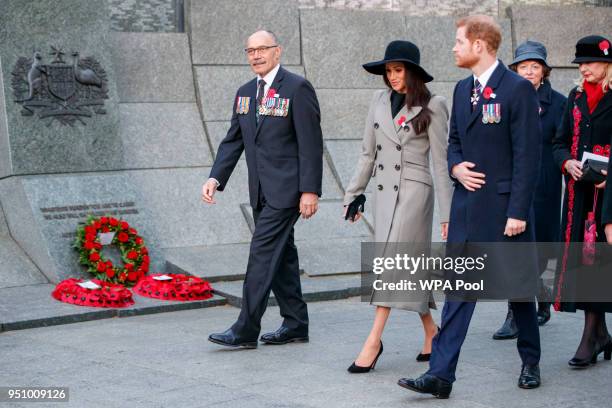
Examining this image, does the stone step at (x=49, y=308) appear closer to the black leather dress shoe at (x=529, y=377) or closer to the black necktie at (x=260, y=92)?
the black necktie at (x=260, y=92)

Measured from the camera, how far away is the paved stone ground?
5.05m

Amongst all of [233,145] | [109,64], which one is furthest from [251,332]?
[109,64]

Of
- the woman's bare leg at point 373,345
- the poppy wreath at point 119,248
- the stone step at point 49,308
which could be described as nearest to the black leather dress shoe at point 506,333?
the woman's bare leg at point 373,345

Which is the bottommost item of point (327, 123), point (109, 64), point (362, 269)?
point (362, 269)

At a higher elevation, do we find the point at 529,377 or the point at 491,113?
the point at 491,113

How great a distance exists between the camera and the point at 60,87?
8930 millimetres

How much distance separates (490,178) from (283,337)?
1.97 meters

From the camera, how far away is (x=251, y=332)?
20.5 ft

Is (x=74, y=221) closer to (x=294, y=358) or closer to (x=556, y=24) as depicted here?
(x=294, y=358)

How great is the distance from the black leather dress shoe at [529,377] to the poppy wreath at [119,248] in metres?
4.06

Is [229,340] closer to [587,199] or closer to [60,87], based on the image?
[587,199]

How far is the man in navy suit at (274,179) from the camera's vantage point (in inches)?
248

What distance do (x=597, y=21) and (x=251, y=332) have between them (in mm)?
8760

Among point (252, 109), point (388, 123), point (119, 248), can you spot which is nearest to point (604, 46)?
point (388, 123)
